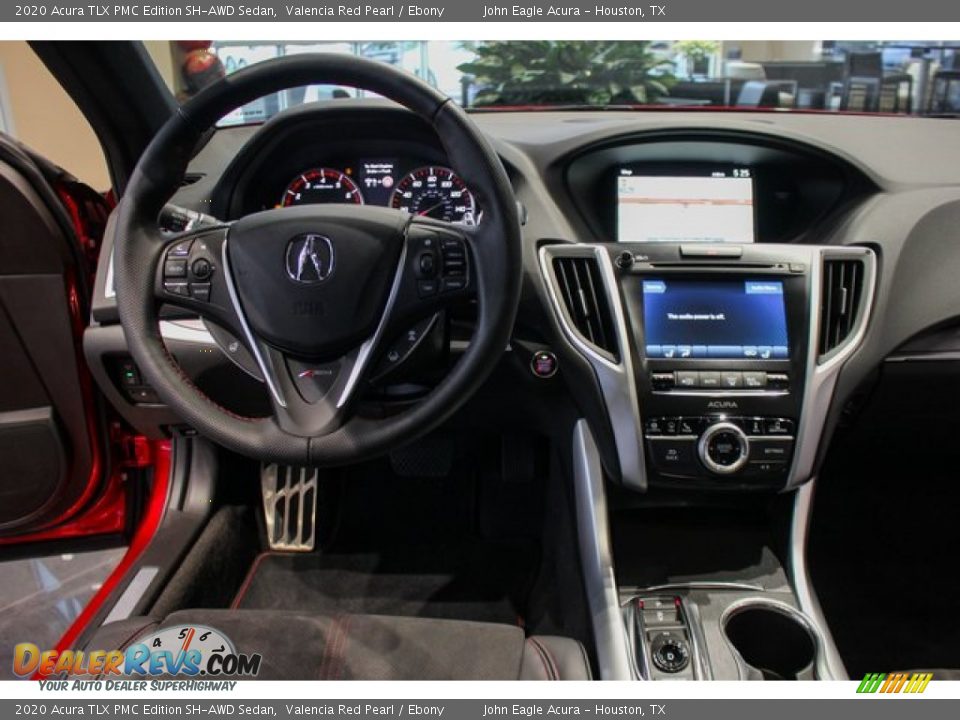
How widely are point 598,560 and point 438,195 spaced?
0.80 metres

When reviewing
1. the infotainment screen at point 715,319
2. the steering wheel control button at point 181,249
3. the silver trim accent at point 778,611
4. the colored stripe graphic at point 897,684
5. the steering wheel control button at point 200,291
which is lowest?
the silver trim accent at point 778,611

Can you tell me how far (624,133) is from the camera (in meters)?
1.48

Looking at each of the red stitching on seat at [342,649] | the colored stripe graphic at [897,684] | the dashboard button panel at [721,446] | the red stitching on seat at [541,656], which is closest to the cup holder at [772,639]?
the colored stripe graphic at [897,684]

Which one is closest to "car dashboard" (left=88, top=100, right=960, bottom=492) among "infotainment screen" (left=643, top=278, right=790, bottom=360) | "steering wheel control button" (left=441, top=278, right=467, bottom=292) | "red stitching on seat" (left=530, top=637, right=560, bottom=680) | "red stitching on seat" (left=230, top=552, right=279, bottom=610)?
"infotainment screen" (left=643, top=278, right=790, bottom=360)

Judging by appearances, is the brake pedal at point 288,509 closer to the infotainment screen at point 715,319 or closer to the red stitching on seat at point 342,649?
the red stitching on seat at point 342,649

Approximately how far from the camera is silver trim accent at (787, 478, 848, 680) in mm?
1320

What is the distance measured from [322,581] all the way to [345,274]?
103 cm

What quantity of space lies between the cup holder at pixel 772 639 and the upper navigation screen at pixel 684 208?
731 mm

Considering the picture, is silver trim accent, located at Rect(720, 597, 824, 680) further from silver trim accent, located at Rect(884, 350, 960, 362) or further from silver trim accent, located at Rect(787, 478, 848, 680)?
silver trim accent, located at Rect(884, 350, 960, 362)

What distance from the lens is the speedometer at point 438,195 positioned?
1515mm

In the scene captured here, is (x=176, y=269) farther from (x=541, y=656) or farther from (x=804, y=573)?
(x=804, y=573)

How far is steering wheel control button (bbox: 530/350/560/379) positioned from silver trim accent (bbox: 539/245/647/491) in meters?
0.07

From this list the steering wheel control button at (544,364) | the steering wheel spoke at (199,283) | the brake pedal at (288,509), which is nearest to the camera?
the steering wheel spoke at (199,283)

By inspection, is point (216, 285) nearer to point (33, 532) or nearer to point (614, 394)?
point (614, 394)
